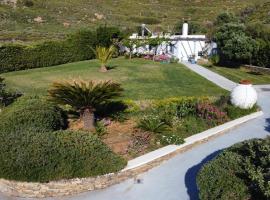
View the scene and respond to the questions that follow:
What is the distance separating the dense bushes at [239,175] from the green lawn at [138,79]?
9.34 meters

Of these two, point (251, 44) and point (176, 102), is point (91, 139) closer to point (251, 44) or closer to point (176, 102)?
point (176, 102)

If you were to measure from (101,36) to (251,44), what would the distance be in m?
12.6

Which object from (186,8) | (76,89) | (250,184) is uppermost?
(186,8)

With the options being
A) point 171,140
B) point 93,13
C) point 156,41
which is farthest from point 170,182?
point 93,13

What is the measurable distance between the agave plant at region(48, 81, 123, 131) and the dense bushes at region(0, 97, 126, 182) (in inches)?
81.1

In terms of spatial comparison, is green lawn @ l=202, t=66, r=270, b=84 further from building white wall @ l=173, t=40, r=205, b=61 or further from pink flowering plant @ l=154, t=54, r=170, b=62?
pink flowering plant @ l=154, t=54, r=170, b=62

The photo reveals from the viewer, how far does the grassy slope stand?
5241 centimetres

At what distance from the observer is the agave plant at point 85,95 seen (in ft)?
39.5

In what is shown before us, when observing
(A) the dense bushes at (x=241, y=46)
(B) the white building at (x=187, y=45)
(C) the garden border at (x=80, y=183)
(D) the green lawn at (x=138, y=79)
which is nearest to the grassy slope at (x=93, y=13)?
(B) the white building at (x=187, y=45)

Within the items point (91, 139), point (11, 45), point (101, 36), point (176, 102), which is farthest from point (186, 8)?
point (91, 139)

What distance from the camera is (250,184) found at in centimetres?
747

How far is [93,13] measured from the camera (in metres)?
65.8

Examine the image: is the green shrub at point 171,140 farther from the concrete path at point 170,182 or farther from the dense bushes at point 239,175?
the dense bushes at point 239,175

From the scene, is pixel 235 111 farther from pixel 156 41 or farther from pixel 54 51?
pixel 156 41
